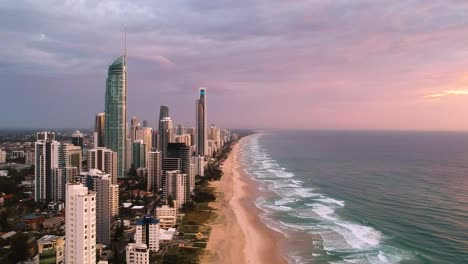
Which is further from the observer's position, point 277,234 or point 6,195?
point 6,195

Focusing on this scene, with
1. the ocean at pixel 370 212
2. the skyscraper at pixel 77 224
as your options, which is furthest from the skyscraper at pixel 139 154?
the skyscraper at pixel 77 224

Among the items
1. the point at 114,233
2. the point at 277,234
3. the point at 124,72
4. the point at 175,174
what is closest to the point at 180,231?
the point at 114,233

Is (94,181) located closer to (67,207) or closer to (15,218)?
(15,218)

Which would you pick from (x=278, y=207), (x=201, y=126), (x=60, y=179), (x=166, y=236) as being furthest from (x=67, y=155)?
(x=201, y=126)

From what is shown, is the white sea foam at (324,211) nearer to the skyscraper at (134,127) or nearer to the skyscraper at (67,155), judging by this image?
the skyscraper at (67,155)

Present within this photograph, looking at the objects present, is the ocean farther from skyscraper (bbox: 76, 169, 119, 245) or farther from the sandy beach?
skyscraper (bbox: 76, 169, 119, 245)

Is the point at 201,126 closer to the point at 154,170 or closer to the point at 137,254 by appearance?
the point at 154,170
